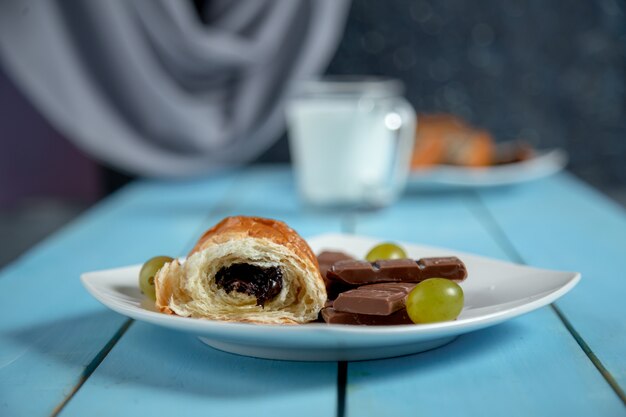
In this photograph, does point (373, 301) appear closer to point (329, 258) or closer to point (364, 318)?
point (364, 318)

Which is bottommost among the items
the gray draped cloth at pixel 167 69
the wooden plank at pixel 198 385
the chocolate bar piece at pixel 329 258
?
the wooden plank at pixel 198 385

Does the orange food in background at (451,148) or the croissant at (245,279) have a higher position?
the orange food in background at (451,148)

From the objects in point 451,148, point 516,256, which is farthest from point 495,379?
point 451,148

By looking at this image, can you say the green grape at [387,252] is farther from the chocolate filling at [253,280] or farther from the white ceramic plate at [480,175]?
the white ceramic plate at [480,175]

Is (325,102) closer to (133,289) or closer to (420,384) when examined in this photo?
(133,289)

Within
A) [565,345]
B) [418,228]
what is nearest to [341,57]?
[418,228]

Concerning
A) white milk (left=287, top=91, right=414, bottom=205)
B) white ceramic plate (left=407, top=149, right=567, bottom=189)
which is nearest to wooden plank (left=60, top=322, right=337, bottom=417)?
white milk (left=287, top=91, right=414, bottom=205)

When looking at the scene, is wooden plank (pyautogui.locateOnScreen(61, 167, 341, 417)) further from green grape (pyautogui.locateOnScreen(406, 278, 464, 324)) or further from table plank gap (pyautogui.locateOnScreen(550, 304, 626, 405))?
table plank gap (pyautogui.locateOnScreen(550, 304, 626, 405))

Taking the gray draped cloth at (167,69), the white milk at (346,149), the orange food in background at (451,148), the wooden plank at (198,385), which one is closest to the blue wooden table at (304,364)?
the wooden plank at (198,385)
